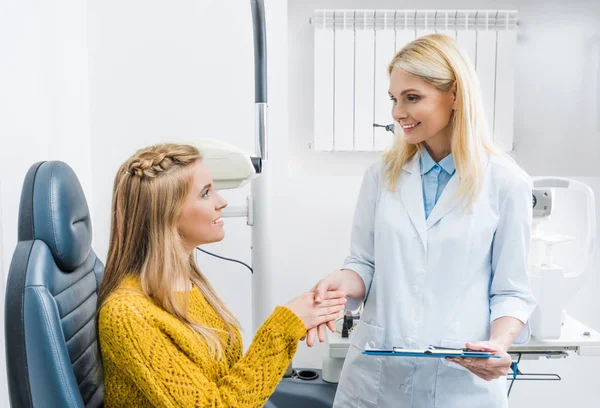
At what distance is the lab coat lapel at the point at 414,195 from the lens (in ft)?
3.72

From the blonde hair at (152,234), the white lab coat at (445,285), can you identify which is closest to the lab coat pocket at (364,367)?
the white lab coat at (445,285)

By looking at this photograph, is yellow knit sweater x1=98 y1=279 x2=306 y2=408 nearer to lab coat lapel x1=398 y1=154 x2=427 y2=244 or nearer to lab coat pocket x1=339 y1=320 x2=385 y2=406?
lab coat pocket x1=339 y1=320 x2=385 y2=406

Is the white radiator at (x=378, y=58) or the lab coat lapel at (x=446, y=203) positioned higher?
the white radiator at (x=378, y=58)

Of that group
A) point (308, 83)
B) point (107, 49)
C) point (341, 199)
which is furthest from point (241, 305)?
point (107, 49)

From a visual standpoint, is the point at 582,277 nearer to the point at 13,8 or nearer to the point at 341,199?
the point at 341,199

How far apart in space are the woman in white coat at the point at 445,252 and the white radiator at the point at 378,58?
1061 millimetres

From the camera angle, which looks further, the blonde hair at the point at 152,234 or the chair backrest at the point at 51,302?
the blonde hair at the point at 152,234

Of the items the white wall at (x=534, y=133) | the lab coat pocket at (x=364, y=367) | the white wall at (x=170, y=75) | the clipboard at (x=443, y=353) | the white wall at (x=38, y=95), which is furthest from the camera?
the white wall at (x=534, y=133)

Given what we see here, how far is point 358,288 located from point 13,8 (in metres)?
1.15

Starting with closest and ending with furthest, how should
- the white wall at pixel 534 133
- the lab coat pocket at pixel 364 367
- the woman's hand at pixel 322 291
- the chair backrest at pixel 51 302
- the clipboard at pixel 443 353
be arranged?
the chair backrest at pixel 51 302, the clipboard at pixel 443 353, the woman's hand at pixel 322 291, the lab coat pocket at pixel 364 367, the white wall at pixel 534 133

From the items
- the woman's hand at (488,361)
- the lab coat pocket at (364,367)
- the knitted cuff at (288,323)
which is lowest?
the lab coat pocket at (364,367)

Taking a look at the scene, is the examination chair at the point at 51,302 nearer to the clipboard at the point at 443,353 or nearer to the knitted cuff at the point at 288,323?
the knitted cuff at the point at 288,323

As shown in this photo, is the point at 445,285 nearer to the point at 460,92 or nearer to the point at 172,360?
the point at 460,92

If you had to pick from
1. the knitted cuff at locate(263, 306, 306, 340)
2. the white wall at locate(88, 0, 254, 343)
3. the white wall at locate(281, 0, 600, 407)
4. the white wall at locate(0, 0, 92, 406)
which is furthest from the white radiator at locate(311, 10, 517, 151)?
the knitted cuff at locate(263, 306, 306, 340)
